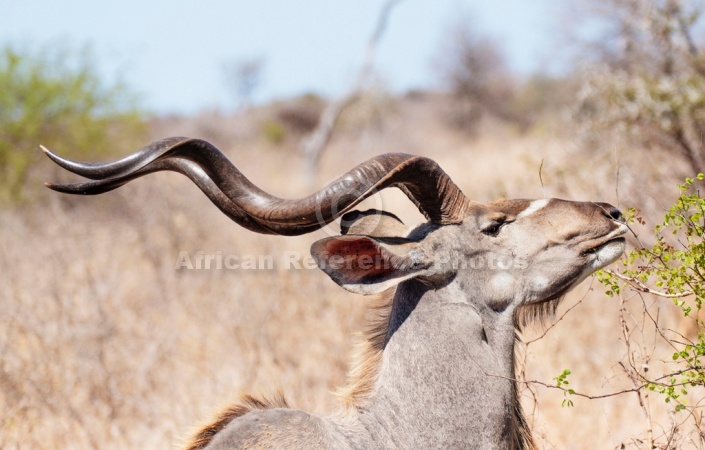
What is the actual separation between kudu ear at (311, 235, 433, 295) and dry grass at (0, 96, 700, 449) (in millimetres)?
1617

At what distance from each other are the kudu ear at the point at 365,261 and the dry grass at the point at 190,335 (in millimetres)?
1617

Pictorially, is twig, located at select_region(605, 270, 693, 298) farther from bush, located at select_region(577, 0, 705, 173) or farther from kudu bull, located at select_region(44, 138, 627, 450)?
bush, located at select_region(577, 0, 705, 173)

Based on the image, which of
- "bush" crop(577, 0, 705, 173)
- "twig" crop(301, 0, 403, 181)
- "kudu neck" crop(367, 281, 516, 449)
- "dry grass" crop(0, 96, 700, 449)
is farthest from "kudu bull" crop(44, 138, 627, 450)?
"twig" crop(301, 0, 403, 181)

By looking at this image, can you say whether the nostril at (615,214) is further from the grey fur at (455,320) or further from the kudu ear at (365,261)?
the kudu ear at (365,261)

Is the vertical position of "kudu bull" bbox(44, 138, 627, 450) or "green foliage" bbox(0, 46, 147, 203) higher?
"green foliage" bbox(0, 46, 147, 203)

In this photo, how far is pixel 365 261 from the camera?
3.81m

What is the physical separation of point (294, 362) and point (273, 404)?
4.05m

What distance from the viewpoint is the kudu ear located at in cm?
372

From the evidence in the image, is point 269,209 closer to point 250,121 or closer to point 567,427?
point 567,427

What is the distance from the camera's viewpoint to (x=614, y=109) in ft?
34.6

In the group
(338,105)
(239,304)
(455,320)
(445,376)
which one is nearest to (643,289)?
(455,320)

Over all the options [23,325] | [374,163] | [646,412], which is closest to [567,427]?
[646,412]

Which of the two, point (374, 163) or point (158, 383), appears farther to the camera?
point (158, 383)

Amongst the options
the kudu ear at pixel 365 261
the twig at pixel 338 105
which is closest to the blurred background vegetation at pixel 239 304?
the kudu ear at pixel 365 261
